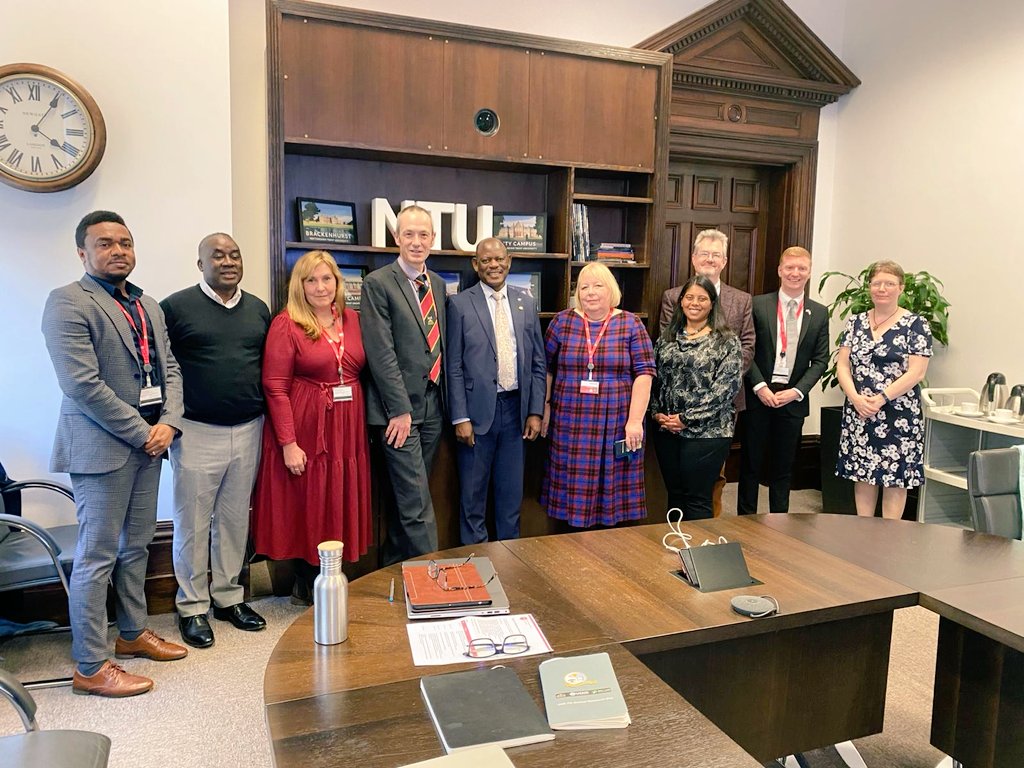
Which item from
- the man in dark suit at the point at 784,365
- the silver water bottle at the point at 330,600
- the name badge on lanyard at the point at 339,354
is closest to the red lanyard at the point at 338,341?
the name badge on lanyard at the point at 339,354

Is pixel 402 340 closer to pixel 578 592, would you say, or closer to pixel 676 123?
pixel 578 592

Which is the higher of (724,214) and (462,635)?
(724,214)

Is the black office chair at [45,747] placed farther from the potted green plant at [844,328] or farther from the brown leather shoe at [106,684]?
the potted green plant at [844,328]

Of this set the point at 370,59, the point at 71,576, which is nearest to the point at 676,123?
the point at 370,59

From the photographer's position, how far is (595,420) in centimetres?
343

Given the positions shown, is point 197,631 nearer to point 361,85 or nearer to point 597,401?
point 597,401

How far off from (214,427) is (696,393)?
6.58 ft

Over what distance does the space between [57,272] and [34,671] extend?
1524 mm

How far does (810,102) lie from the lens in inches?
214

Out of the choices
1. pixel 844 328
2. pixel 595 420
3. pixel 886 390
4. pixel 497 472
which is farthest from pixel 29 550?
pixel 844 328

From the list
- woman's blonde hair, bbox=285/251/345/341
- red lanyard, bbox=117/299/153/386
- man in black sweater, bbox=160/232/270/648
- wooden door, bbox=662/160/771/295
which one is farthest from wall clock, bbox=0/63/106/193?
wooden door, bbox=662/160/771/295

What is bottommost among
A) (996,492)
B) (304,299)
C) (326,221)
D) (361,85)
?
(996,492)

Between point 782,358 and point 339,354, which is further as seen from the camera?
point 782,358

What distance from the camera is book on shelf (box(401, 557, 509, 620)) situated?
171cm
